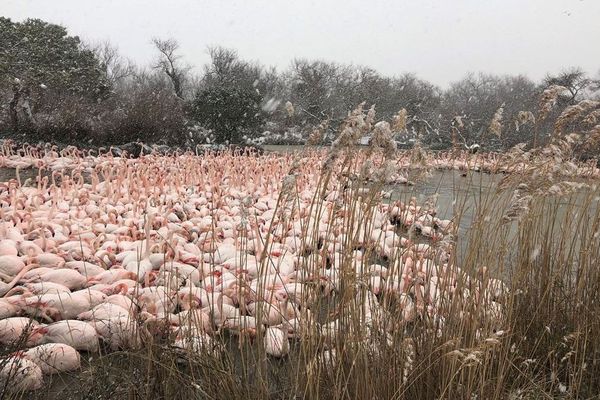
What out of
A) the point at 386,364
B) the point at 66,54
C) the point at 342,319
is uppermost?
the point at 66,54

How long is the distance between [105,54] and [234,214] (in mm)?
43443

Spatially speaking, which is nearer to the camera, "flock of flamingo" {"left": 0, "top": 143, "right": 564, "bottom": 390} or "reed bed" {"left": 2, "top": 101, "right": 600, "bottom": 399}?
"reed bed" {"left": 2, "top": 101, "right": 600, "bottom": 399}

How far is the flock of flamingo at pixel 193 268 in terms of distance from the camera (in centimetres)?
164

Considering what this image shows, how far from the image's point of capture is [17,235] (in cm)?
332

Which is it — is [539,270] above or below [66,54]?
below

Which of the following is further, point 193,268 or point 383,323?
point 193,268

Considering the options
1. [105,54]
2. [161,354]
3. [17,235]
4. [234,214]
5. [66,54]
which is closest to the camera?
[161,354]

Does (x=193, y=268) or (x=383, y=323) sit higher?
(x=383, y=323)

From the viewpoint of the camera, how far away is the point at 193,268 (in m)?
2.80

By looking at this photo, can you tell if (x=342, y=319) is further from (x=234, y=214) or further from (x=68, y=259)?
(x=234, y=214)

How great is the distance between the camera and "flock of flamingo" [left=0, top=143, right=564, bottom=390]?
1.64m

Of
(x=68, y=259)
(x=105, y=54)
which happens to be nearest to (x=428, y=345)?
(x=68, y=259)

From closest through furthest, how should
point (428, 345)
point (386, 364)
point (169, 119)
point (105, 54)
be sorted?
point (386, 364) < point (428, 345) < point (169, 119) < point (105, 54)

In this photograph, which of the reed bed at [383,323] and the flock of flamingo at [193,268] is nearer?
the reed bed at [383,323]
